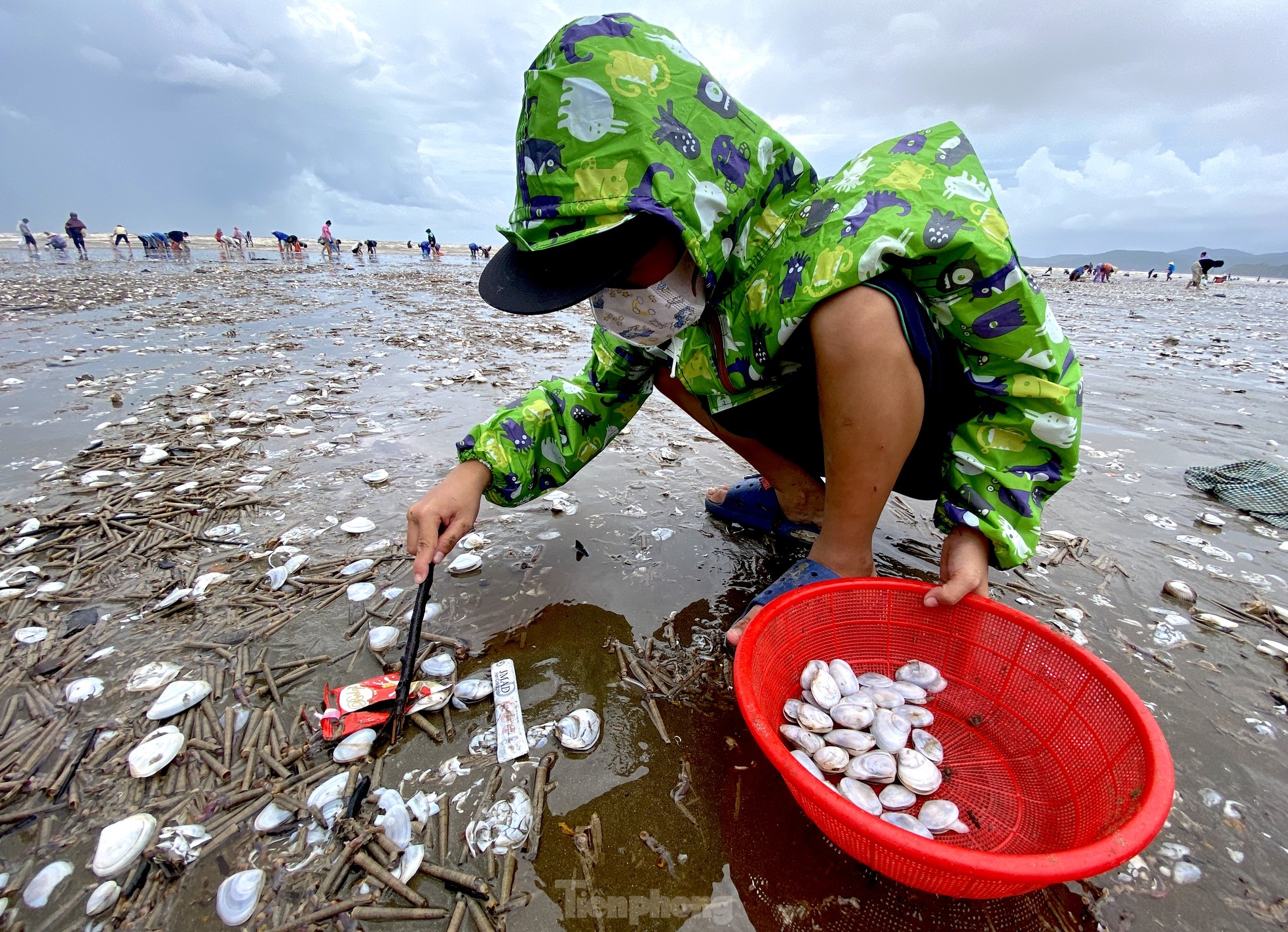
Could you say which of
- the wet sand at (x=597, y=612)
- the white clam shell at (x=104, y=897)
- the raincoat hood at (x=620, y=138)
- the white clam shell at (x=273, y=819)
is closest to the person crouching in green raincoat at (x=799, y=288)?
the raincoat hood at (x=620, y=138)

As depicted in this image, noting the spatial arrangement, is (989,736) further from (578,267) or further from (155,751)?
(155,751)

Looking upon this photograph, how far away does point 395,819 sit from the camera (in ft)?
4.66

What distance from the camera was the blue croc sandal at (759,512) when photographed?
2.72m

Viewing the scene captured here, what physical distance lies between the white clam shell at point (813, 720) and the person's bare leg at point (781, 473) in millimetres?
1136

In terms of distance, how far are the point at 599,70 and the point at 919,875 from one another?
78.2 inches

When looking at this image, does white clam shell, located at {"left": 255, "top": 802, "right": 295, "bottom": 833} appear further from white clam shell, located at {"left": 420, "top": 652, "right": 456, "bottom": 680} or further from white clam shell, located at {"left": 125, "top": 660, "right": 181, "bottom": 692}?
white clam shell, located at {"left": 125, "top": 660, "right": 181, "bottom": 692}

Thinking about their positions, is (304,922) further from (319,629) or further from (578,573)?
(578,573)

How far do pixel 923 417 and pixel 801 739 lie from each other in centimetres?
115

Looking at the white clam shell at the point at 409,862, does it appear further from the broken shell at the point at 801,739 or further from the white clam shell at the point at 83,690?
the white clam shell at the point at 83,690

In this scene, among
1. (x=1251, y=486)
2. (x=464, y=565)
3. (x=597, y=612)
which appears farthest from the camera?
(x=1251, y=486)

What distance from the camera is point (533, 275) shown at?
5.51ft

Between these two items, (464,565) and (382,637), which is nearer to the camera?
(382,637)

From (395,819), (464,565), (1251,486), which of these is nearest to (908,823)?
(395,819)

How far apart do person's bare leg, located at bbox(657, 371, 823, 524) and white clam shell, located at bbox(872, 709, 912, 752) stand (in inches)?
42.3
